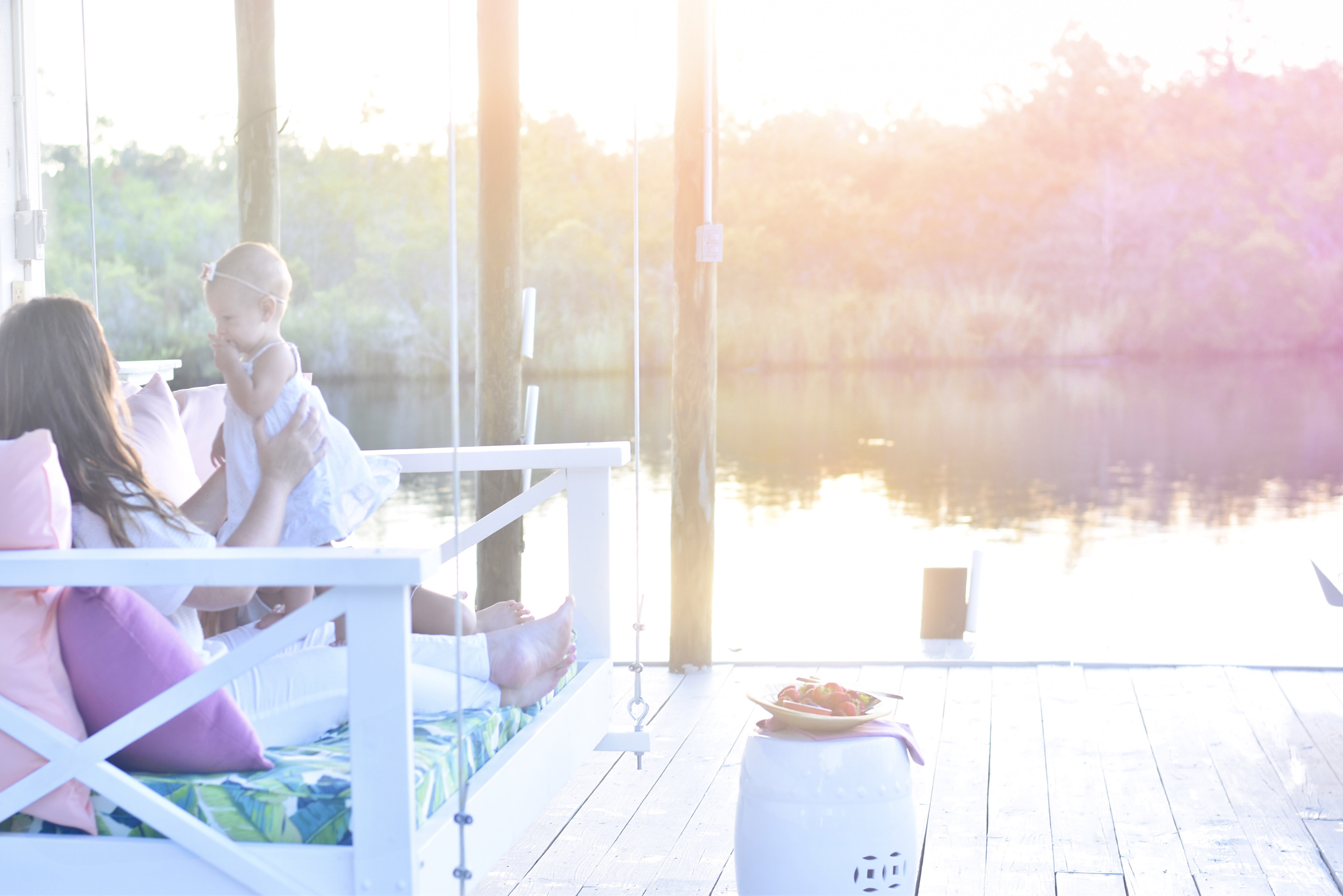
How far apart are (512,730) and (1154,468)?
47.9ft

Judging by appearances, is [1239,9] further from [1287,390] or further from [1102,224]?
[1287,390]

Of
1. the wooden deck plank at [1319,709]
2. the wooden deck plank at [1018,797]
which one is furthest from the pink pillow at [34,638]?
the wooden deck plank at [1319,709]

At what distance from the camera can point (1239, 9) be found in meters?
14.1

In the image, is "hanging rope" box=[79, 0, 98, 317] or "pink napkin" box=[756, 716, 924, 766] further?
"hanging rope" box=[79, 0, 98, 317]

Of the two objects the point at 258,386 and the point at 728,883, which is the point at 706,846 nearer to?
the point at 728,883

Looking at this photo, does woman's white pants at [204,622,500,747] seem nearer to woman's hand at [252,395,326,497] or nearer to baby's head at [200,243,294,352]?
woman's hand at [252,395,326,497]

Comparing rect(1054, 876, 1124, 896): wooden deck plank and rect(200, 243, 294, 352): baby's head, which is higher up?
rect(200, 243, 294, 352): baby's head

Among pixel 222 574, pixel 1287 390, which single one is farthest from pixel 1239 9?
pixel 222 574

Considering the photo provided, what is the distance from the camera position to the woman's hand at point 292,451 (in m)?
1.84

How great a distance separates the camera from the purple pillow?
1.41 meters

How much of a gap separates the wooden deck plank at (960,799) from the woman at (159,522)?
0.87 meters

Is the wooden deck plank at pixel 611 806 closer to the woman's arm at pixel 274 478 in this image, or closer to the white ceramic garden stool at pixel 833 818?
the white ceramic garden stool at pixel 833 818

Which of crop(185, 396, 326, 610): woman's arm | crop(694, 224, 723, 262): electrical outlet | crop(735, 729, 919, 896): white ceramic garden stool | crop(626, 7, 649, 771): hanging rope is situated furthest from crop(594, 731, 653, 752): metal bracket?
crop(694, 224, 723, 262): electrical outlet

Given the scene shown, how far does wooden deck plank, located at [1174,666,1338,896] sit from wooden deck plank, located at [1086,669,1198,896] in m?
0.13
